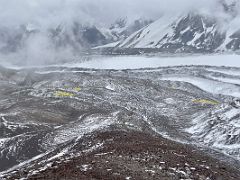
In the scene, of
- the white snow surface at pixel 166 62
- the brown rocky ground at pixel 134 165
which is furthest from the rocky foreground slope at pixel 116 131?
the white snow surface at pixel 166 62

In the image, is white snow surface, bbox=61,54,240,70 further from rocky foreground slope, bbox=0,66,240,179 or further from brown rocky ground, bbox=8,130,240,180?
brown rocky ground, bbox=8,130,240,180

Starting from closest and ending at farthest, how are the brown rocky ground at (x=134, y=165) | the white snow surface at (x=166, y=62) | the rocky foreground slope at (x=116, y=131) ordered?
the brown rocky ground at (x=134, y=165) < the rocky foreground slope at (x=116, y=131) < the white snow surface at (x=166, y=62)

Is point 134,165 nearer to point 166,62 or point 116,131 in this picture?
point 116,131

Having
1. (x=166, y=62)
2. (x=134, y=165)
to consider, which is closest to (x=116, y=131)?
(x=134, y=165)

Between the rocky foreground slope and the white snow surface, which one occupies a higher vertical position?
the rocky foreground slope

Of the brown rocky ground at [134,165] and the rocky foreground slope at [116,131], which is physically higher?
the brown rocky ground at [134,165]

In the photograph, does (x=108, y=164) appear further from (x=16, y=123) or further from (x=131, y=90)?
(x=131, y=90)

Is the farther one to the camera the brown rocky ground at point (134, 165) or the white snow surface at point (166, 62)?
the white snow surface at point (166, 62)

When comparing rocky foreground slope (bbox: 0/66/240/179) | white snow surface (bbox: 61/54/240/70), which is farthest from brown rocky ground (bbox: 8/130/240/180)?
white snow surface (bbox: 61/54/240/70)

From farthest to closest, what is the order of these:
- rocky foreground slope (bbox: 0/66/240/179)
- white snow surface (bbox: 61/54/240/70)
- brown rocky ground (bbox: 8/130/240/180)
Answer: white snow surface (bbox: 61/54/240/70)
rocky foreground slope (bbox: 0/66/240/179)
brown rocky ground (bbox: 8/130/240/180)

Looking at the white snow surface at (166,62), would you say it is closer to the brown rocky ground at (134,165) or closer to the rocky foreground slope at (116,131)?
the rocky foreground slope at (116,131)
